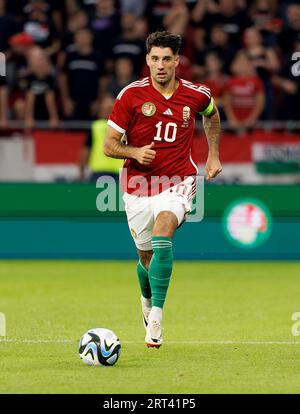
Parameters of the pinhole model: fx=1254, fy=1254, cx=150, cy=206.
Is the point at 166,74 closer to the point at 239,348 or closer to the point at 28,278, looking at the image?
the point at 239,348

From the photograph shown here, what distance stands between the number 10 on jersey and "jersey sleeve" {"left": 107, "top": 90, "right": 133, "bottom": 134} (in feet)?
0.82

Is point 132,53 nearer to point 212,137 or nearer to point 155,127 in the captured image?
point 212,137

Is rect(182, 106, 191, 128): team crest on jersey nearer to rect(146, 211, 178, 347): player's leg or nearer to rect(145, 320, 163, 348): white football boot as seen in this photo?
rect(146, 211, 178, 347): player's leg

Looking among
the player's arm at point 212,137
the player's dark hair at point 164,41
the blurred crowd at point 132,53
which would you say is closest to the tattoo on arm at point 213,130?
the player's arm at point 212,137

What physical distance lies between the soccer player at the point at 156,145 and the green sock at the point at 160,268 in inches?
0.7

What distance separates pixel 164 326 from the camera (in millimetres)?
11875

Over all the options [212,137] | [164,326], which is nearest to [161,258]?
[212,137]

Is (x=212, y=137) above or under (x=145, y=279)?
above

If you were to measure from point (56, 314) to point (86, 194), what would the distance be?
5.98 meters

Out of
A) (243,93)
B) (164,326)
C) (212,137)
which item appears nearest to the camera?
(212,137)

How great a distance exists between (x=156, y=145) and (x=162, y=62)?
0.69 meters

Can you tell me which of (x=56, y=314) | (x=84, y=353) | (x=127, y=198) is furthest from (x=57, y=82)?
(x=84, y=353)

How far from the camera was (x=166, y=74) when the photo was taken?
1023 cm

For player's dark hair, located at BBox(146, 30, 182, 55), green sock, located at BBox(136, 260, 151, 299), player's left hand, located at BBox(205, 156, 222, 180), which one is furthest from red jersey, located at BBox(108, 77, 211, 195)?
green sock, located at BBox(136, 260, 151, 299)
